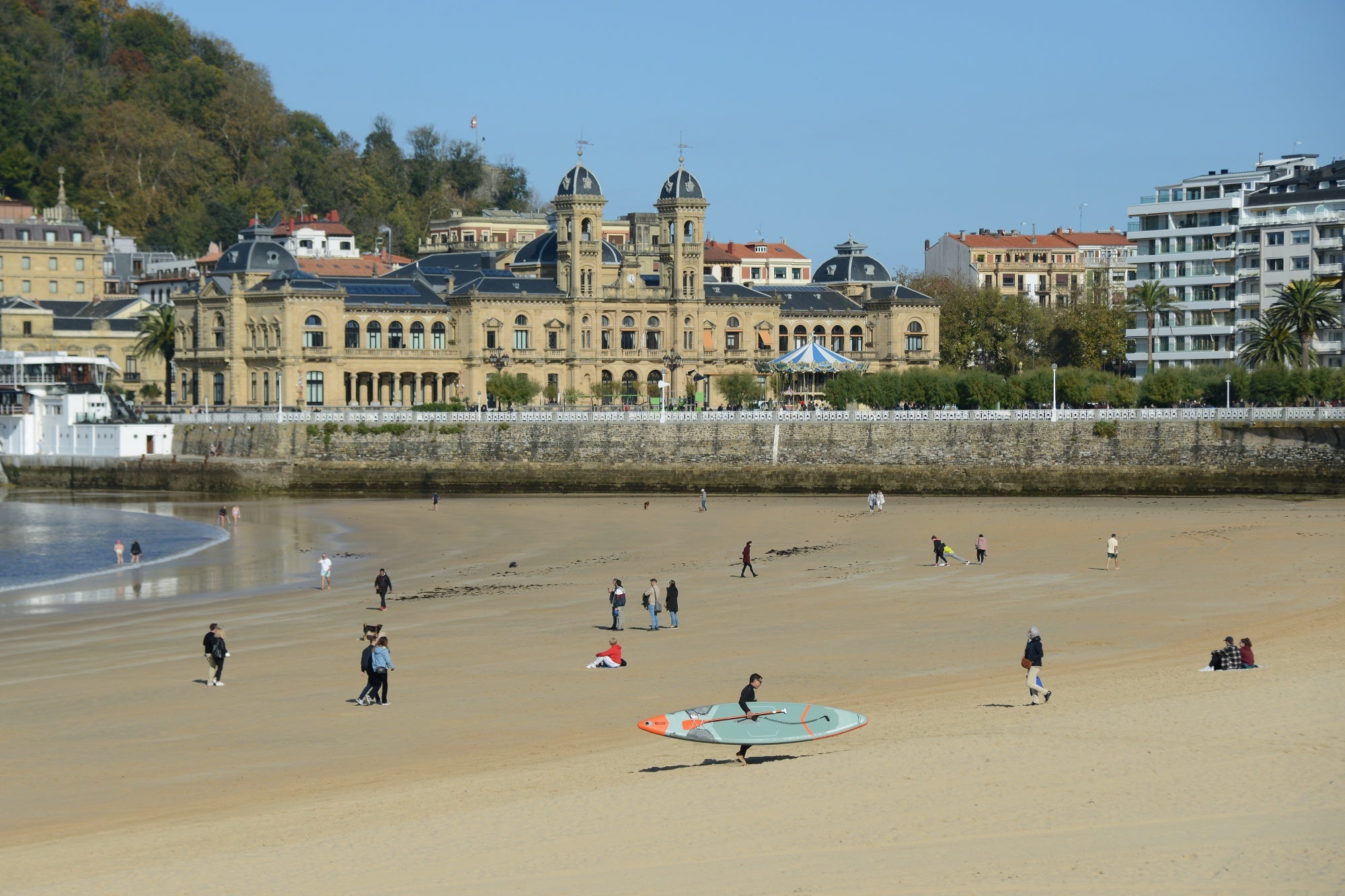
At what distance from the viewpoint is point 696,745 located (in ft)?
76.7

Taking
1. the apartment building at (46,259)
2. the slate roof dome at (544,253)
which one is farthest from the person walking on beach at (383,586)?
the apartment building at (46,259)

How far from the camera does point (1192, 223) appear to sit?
103 m

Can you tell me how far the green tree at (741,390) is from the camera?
9975cm

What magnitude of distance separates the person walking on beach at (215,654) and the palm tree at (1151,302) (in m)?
78.3

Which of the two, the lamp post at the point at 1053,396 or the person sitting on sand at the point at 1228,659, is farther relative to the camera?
the lamp post at the point at 1053,396

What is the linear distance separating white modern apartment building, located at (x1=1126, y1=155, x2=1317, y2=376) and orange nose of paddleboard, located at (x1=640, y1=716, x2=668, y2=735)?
84.1 meters

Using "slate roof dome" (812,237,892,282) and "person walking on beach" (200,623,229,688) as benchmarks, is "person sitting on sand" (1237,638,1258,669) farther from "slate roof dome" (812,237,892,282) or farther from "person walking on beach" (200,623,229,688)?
"slate roof dome" (812,237,892,282)

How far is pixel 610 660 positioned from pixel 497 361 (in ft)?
232

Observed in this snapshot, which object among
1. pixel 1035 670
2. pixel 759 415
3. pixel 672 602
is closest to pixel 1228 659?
pixel 1035 670

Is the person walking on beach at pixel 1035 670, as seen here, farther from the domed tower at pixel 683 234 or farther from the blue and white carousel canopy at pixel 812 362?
the domed tower at pixel 683 234

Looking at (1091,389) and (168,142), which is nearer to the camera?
(1091,389)

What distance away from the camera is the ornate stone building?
98750mm

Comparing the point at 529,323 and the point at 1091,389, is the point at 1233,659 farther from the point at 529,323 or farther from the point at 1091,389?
the point at 529,323

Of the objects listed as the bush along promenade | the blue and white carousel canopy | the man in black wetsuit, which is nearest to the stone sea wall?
the bush along promenade
